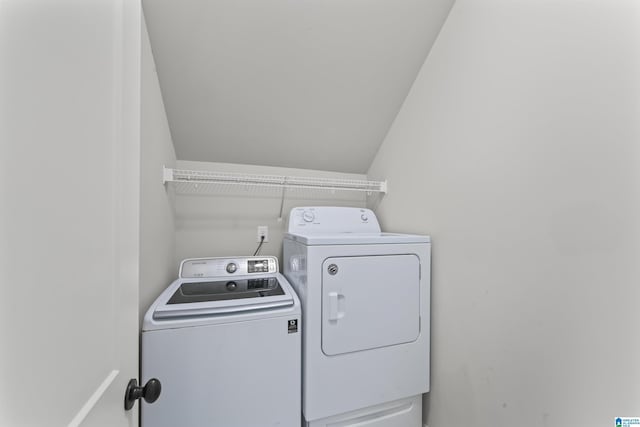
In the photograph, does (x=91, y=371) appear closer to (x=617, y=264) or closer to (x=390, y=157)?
(x=617, y=264)

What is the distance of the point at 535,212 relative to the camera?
39.1 inches

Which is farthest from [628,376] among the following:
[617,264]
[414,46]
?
[414,46]

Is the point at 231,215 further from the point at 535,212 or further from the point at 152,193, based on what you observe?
the point at 535,212

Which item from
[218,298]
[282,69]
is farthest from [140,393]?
[282,69]

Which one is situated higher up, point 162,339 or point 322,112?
point 322,112

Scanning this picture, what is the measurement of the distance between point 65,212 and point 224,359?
3.10 feet

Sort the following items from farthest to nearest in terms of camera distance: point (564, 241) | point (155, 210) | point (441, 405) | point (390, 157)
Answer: point (390, 157) < point (441, 405) < point (155, 210) < point (564, 241)

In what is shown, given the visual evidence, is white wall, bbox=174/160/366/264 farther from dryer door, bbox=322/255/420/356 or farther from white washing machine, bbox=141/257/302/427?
dryer door, bbox=322/255/420/356

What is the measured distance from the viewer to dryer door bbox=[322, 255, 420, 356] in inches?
50.1

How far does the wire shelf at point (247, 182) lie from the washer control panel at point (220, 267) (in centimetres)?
55

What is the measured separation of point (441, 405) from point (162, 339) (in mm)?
1508

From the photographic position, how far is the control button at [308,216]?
1825 millimetres

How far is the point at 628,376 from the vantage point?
76cm

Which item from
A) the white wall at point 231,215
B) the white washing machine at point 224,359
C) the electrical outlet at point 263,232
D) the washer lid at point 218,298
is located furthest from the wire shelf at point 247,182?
the white washing machine at point 224,359
